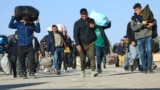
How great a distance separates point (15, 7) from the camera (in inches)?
746

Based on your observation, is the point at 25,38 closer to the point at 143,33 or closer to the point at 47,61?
the point at 143,33

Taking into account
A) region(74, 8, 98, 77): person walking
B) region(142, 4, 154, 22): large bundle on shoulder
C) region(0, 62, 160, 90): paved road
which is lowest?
region(0, 62, 160, 90): paved road

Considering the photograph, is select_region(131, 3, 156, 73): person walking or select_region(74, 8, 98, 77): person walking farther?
select_region(131, 3, 156, 73): person walking

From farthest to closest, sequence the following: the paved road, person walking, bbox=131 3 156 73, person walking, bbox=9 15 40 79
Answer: person walking, bbox=9 15 40 79 < person walking, bbox=131 3 156 73 < the paved road

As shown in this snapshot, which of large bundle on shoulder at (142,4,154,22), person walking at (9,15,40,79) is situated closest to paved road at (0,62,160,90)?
person walking at (9,15,40,79)

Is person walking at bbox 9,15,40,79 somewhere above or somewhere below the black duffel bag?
below

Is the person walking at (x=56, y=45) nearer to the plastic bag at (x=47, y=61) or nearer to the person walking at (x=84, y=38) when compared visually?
the plastic bag at (x=47, y=61)

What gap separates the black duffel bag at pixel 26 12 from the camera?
17.2m

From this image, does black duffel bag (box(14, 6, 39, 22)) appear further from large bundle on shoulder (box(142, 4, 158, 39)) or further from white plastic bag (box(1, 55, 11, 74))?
white plastic bag (box(1, 55, 11, 74))

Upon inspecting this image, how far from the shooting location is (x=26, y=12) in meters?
18.3

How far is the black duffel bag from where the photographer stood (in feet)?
56.3

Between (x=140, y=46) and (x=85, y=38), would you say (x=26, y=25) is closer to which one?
(x=85, y=38)

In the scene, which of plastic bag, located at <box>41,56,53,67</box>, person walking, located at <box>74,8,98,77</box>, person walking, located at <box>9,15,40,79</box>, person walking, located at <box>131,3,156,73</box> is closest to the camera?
person walking, located at <box>74,8,98,77</box>

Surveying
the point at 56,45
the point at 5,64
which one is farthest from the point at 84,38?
the point at 5,64
